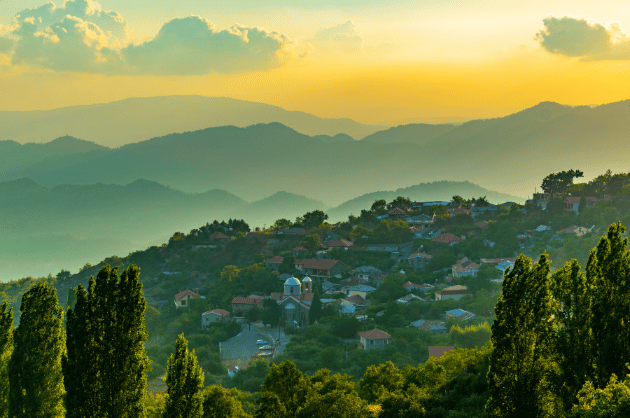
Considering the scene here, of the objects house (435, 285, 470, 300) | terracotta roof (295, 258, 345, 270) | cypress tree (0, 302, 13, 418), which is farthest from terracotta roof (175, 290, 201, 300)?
cypress tree (0, 302, 13, 418)

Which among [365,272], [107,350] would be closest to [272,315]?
[365,272]

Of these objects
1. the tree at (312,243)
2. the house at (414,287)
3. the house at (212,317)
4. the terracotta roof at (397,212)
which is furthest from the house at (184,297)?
the terracotta roof at (397,212)

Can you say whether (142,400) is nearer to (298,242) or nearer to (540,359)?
(540,359)

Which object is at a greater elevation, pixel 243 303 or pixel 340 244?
pixel 340 244

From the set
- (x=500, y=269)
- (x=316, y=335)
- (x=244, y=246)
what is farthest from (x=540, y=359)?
(x=244, y=246)

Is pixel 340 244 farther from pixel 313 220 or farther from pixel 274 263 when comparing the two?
pixel 313 220

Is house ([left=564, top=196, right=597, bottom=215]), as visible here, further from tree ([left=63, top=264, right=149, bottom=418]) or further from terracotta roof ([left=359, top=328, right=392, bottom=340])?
tree ([left=63, top=264, right=149, bottom=418])
